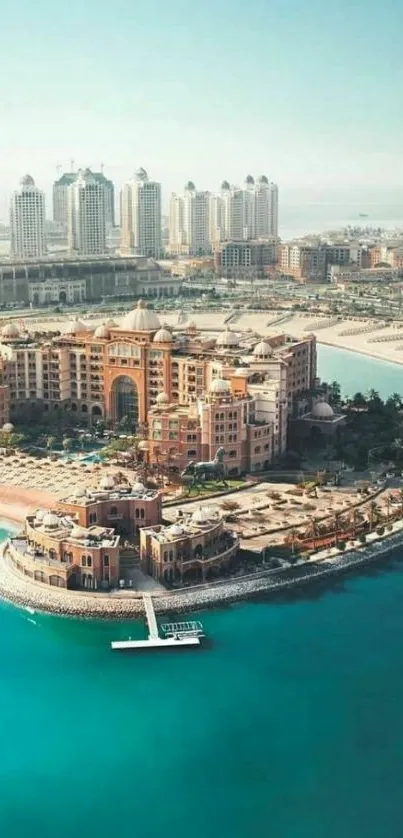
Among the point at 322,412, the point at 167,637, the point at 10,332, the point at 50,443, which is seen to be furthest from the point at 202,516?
the point at 10,332

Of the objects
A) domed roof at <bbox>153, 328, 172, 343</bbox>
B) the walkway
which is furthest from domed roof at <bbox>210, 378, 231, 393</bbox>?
the walkway

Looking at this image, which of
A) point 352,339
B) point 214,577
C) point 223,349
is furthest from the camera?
point 352,339

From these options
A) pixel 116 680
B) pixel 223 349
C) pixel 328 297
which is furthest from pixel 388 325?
pixel 116 680

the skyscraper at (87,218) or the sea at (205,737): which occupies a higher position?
the skyscraper at (87,218)

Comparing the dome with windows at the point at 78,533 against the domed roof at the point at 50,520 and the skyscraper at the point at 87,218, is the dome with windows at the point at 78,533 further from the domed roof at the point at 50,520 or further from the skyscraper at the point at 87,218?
the skyscraper at the point at 87,218

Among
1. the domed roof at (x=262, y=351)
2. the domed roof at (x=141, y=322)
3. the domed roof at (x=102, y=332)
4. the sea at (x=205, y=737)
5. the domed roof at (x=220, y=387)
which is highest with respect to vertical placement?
the domed roof at (x=141, y=322)

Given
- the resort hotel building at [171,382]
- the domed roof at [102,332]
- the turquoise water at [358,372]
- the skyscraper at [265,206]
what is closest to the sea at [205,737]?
the resort hotel building at [171,382]

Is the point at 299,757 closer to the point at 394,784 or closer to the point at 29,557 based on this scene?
the point at 394,784

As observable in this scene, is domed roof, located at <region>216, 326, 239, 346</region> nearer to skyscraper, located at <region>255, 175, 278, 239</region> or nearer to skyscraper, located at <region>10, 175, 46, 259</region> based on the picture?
skyscraper, located at <region>10, 175, 46, 259</region>
